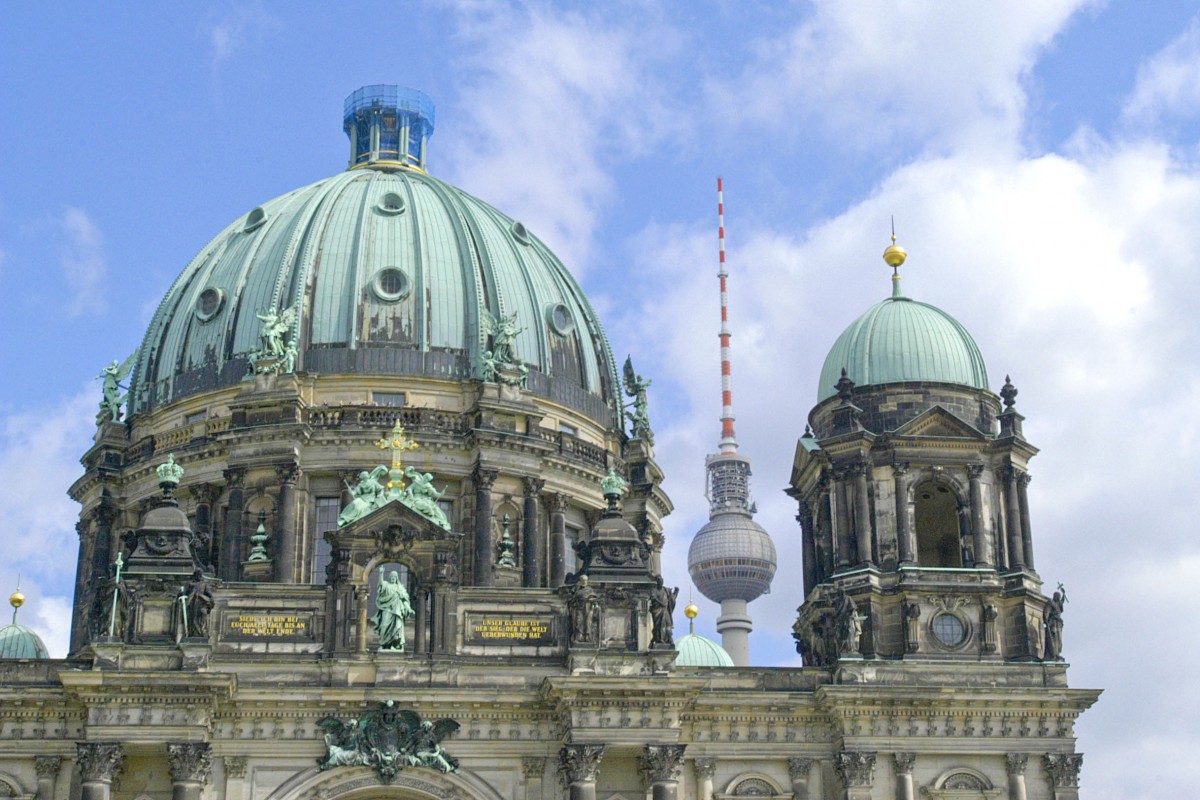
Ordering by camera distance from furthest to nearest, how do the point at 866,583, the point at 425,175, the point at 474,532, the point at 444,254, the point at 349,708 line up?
the point at 425,175 < the point at 444,254 < the point at 474,532 < the point at 866,583 < the point at 349,708

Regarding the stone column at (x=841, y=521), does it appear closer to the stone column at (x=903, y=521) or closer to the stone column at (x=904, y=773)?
the stone column at (x=903, y=521)

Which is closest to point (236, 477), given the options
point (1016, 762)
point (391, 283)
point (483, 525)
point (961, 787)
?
point (483, 525)

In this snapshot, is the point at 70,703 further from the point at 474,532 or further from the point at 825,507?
the point at 825,507

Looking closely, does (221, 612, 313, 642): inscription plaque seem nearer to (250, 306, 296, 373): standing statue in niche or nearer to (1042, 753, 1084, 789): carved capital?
(250, 306, 296, 373): standing statue in niche

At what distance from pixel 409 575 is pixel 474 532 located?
574 cm

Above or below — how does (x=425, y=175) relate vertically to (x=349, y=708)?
above

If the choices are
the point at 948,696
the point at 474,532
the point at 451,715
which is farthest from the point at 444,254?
the point at 948,696

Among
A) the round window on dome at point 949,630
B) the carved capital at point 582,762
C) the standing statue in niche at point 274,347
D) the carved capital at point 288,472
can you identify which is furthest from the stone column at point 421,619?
the round window on dome at point 949,630

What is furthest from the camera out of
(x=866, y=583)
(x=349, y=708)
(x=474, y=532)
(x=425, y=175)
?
(x=425, y=175)

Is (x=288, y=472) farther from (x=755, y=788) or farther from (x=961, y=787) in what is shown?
(x=961, y=787)

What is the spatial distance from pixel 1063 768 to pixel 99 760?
25303 millimetres

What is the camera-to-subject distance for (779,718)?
5119 centimetres

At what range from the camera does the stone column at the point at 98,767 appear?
4634 cm

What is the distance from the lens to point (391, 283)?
61.8 metres
